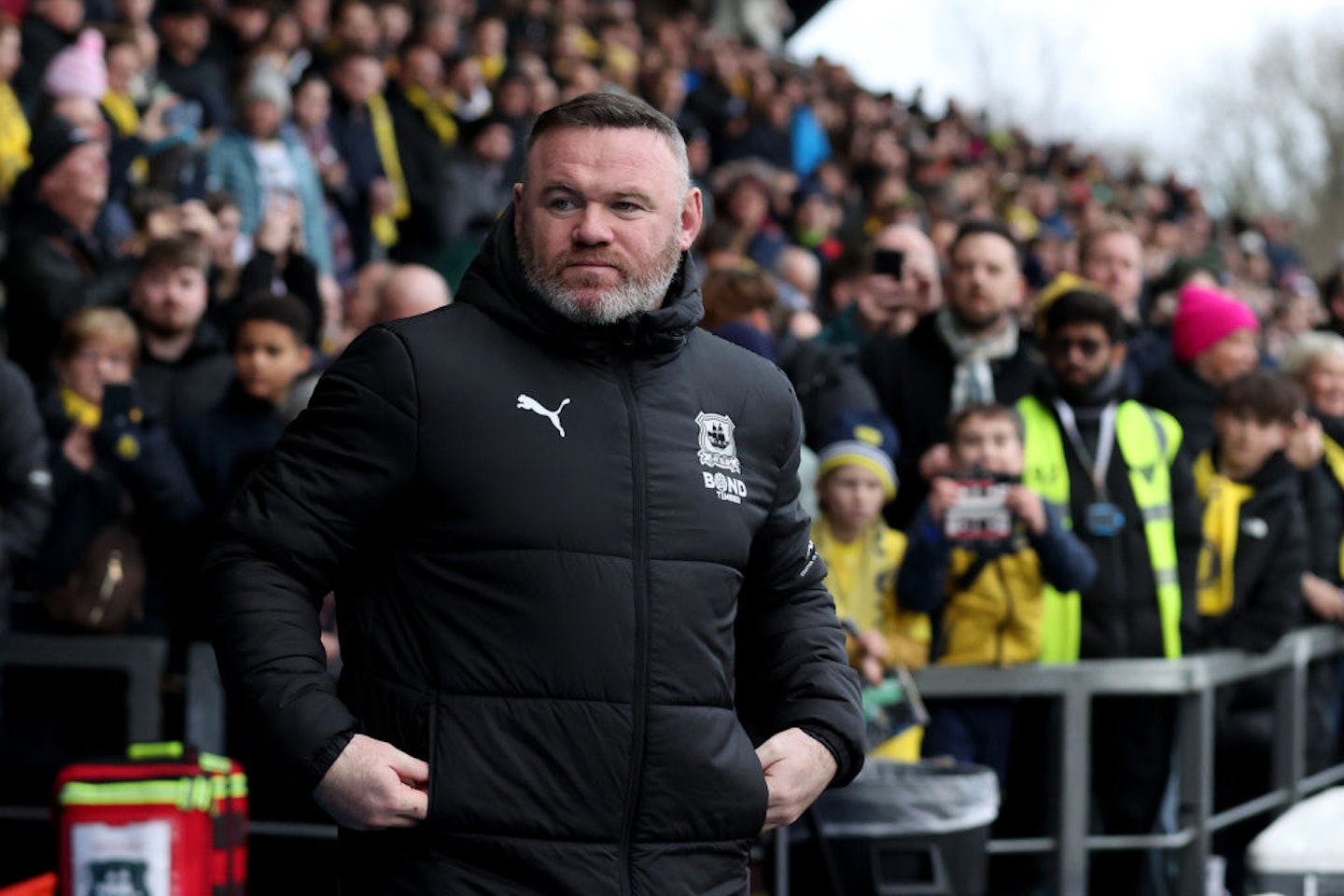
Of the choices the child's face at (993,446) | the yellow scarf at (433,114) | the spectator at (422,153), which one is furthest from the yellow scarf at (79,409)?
the yellow scarf at (433,114)

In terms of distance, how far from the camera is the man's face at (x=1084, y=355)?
6500mm

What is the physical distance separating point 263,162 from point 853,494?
198 inches

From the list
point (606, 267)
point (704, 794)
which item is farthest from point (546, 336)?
point (704, 794)

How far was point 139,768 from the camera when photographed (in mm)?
4812

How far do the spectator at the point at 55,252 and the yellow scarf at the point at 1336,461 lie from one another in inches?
182

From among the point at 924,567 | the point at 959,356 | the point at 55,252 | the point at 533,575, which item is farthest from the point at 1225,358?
the point at 533,575

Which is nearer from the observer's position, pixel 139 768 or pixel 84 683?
pixel 139 768

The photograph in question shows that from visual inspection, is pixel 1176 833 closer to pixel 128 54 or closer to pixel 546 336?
pixel 546 336

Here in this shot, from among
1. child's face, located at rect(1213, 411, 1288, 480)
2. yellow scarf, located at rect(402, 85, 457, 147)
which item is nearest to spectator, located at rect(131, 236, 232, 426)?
child's face, located at rect(1213, 411, 1288, 480)

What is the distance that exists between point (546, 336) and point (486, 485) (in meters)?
0.24

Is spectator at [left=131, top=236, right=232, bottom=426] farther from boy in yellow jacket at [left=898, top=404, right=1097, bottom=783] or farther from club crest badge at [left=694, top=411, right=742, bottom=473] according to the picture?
club crest badge at [left=694, top=411, right=742, bottom=473]

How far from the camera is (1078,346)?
652 centimetres

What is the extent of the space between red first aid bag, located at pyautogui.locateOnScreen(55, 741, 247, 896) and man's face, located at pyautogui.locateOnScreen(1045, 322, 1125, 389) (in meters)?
3.04

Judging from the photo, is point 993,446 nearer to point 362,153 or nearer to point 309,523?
point 309,523
